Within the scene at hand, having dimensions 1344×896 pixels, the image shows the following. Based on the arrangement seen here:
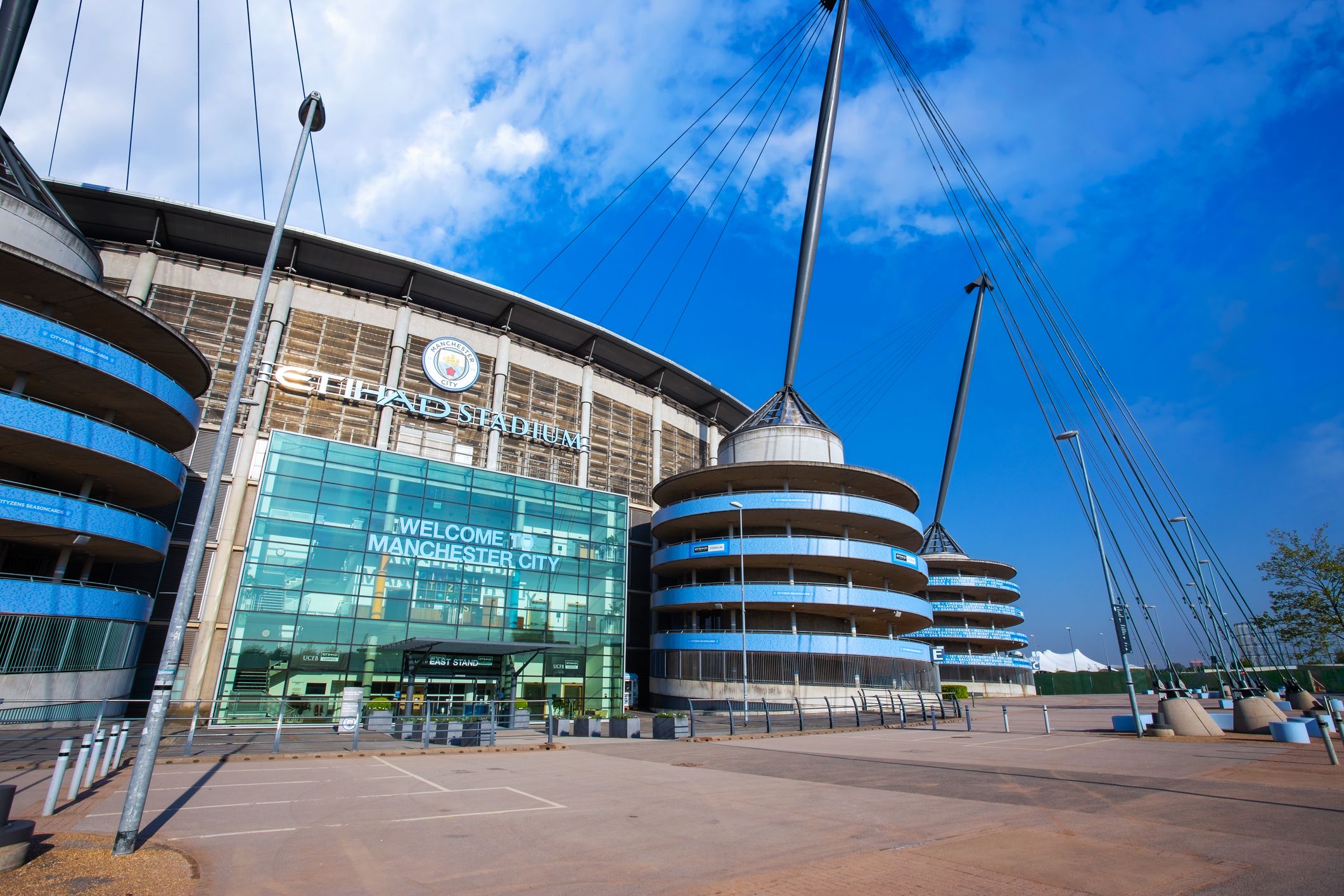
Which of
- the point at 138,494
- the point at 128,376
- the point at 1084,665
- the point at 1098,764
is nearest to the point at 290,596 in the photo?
the point at 138,494

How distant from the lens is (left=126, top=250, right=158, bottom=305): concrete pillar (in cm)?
3934

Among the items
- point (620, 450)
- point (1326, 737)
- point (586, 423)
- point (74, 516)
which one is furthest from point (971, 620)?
point (74, 516)

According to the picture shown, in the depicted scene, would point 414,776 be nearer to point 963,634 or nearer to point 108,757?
point 108,757

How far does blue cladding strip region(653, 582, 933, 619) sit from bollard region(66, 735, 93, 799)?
36.0 m

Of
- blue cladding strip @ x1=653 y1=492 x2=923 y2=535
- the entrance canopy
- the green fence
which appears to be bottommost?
the green fence

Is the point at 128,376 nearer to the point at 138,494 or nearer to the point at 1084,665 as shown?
the point at 138,494

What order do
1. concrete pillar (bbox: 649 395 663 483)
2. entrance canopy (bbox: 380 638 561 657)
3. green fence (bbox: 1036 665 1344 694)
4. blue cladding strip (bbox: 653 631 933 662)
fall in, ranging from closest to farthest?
entrance canopy (bbox: 380 638 561 657), blue cladding strip (bbox: 653 631 933 662), concrete pillar (bbox: 649 395 663 483), green fence (bbox: 1036 665 1344 694)

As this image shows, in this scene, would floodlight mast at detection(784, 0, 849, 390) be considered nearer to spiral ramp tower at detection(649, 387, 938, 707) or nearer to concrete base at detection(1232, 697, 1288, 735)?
spiral ramp tower at detection(649, 387, 938, 707)

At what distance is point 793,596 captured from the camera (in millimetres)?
44875

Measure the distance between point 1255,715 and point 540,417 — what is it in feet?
139

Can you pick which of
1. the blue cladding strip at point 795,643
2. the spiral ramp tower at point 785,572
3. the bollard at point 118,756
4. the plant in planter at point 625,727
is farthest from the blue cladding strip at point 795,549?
the bollard at point 118,756

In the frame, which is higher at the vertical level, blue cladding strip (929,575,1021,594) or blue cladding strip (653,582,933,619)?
blue cladding strip (929,575,1021,594)

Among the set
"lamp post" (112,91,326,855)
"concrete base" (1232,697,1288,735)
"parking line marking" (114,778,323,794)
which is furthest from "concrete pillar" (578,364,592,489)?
"lamp post" (112,91,326,855)

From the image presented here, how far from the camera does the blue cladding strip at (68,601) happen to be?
24953 mm
